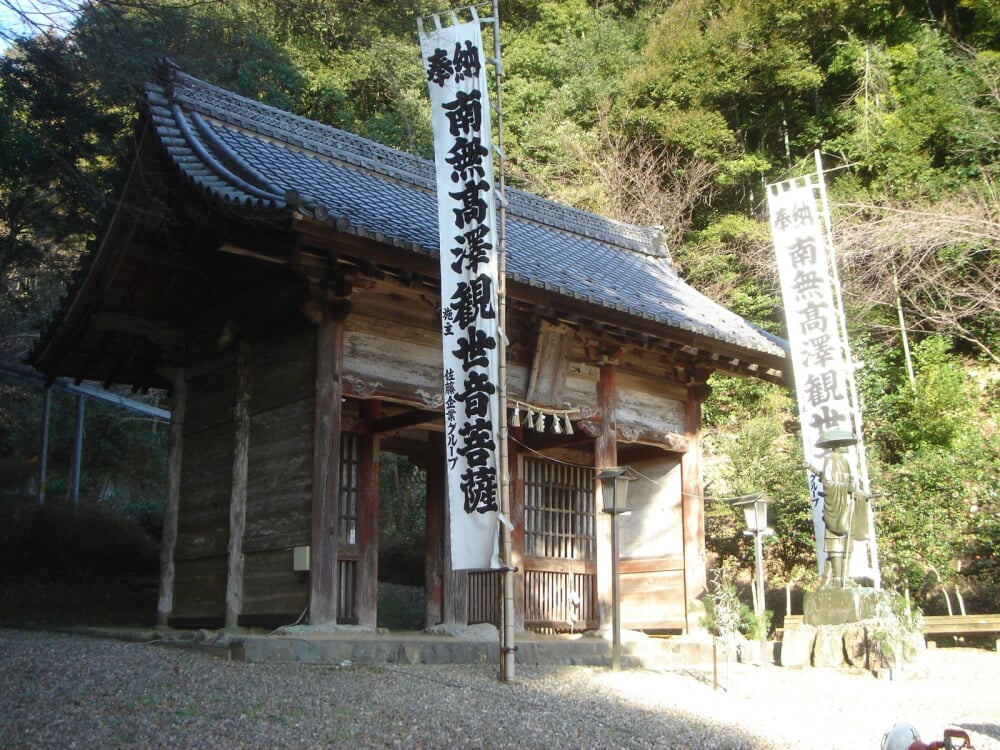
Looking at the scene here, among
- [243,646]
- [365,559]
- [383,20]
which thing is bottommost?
[243,646]

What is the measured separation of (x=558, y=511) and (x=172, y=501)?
4.89 m

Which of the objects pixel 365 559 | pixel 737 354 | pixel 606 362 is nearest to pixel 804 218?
pixel 737 354

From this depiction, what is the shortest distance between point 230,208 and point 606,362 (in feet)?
16.6

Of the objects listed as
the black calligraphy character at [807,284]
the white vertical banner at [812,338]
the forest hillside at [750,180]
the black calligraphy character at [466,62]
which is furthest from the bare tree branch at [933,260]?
the black calligraphy character at [466,62]

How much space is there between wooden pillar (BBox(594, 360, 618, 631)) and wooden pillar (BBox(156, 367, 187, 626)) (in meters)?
4.86

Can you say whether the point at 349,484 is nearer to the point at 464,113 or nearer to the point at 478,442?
the point at 478,442

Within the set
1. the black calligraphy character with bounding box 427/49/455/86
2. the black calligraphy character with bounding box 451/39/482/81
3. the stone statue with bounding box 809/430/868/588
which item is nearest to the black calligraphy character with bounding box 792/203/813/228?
the stone statue with bounding box 809/430/868/588

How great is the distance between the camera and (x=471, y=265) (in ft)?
25.2

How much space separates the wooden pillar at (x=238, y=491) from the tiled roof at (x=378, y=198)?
2004 millimetres

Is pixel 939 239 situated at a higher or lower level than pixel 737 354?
higher

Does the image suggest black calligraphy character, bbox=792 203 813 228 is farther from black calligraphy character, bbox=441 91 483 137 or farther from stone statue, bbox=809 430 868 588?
black calligraphy character, bbox=441 91 483 137

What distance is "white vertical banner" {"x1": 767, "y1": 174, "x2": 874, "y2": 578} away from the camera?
1192cm

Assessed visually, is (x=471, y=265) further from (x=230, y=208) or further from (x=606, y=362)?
(x=606, y=362)

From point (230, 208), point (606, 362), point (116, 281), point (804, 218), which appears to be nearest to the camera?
point (230, 208)
